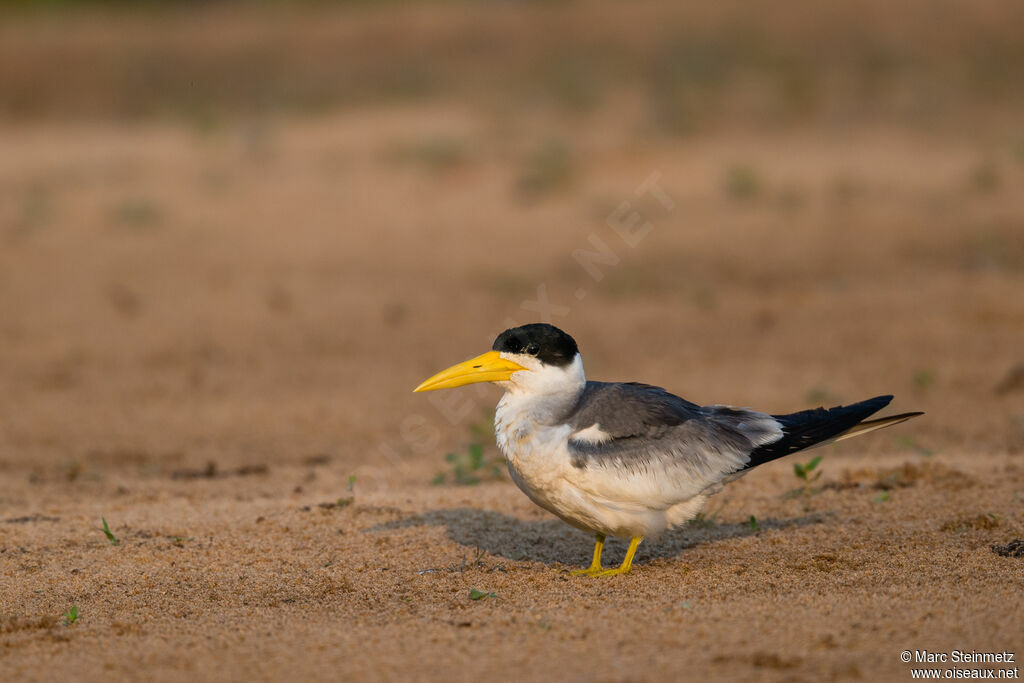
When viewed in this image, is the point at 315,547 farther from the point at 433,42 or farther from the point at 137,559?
the point at 433,42

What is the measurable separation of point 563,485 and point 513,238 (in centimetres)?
774

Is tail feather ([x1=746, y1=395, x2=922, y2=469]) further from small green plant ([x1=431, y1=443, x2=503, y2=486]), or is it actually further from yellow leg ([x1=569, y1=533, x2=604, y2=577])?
small green plant ([x1=431, y1=443, x2=503, y2=486])

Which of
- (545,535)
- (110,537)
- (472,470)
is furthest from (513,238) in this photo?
(110,537)

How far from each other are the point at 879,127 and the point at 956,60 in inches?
145

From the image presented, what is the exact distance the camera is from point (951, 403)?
759 centimetres

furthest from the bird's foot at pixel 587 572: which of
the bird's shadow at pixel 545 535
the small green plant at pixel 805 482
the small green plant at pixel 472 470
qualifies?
the small green plant at pixel 472 470

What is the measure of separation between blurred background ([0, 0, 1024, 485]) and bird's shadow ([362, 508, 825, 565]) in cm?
133

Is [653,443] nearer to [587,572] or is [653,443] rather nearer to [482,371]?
[587,572]

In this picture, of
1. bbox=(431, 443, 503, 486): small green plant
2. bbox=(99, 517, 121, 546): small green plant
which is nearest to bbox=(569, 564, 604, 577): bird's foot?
bbox=(431, 443, 503, 486): small green plant

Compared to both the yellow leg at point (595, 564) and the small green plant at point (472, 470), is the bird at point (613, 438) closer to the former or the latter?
the yellow leg at point (595, 564)

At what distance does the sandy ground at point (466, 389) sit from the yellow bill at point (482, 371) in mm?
742

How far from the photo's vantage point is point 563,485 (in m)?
4.14

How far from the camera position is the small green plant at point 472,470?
236 inches

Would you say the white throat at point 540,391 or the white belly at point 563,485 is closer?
the white belly at point 563,485
